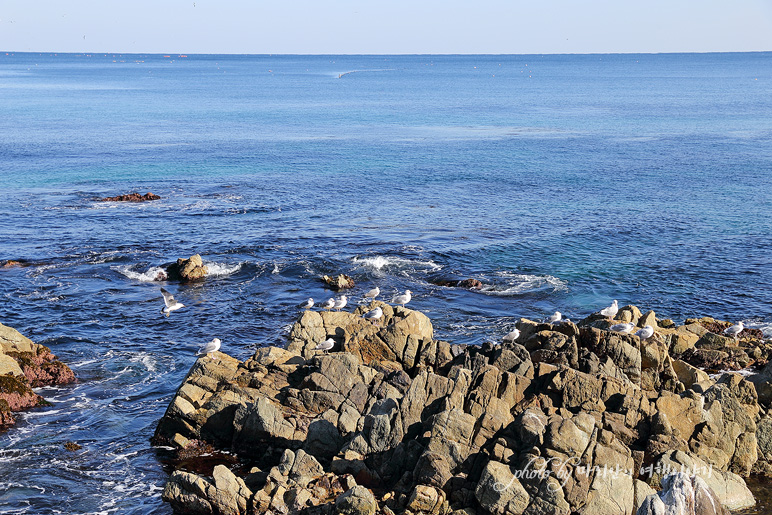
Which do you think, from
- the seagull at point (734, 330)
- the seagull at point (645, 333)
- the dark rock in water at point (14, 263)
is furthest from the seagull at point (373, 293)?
the dark rock in water at point (14, 263)

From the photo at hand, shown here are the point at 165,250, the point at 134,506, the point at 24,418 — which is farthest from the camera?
the point at 165,250

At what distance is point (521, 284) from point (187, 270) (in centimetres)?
1948

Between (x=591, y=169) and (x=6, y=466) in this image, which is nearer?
(x=6, y=466)

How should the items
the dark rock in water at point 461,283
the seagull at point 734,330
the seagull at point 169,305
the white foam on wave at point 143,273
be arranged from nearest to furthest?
the seagull at point 734,330 < the seagull at point 169,305 < the dark rock in water at point 461,283 < the white foam on wave at point 143,273

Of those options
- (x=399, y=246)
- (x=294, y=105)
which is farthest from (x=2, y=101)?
(x=399, y=246)

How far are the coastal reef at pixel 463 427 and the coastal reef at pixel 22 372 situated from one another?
20.1 feet

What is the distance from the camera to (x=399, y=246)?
169 ft

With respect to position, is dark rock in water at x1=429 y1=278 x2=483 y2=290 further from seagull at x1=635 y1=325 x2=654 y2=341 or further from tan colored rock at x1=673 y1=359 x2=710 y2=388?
tan colored rock at x1=673 y1=359 x2=710 y2=388

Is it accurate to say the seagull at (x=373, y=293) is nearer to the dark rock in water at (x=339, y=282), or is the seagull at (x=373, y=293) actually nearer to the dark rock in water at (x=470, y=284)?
the dark rock in water at (x=339, y=282)

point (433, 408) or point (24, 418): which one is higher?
point (433, 408)

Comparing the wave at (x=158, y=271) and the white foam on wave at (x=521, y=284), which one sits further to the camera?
the wave at (x=158, y=271)

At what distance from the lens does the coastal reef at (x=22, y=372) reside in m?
28.4

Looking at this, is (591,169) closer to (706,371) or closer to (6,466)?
(706,371)

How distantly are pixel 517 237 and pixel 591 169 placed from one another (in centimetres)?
2942
